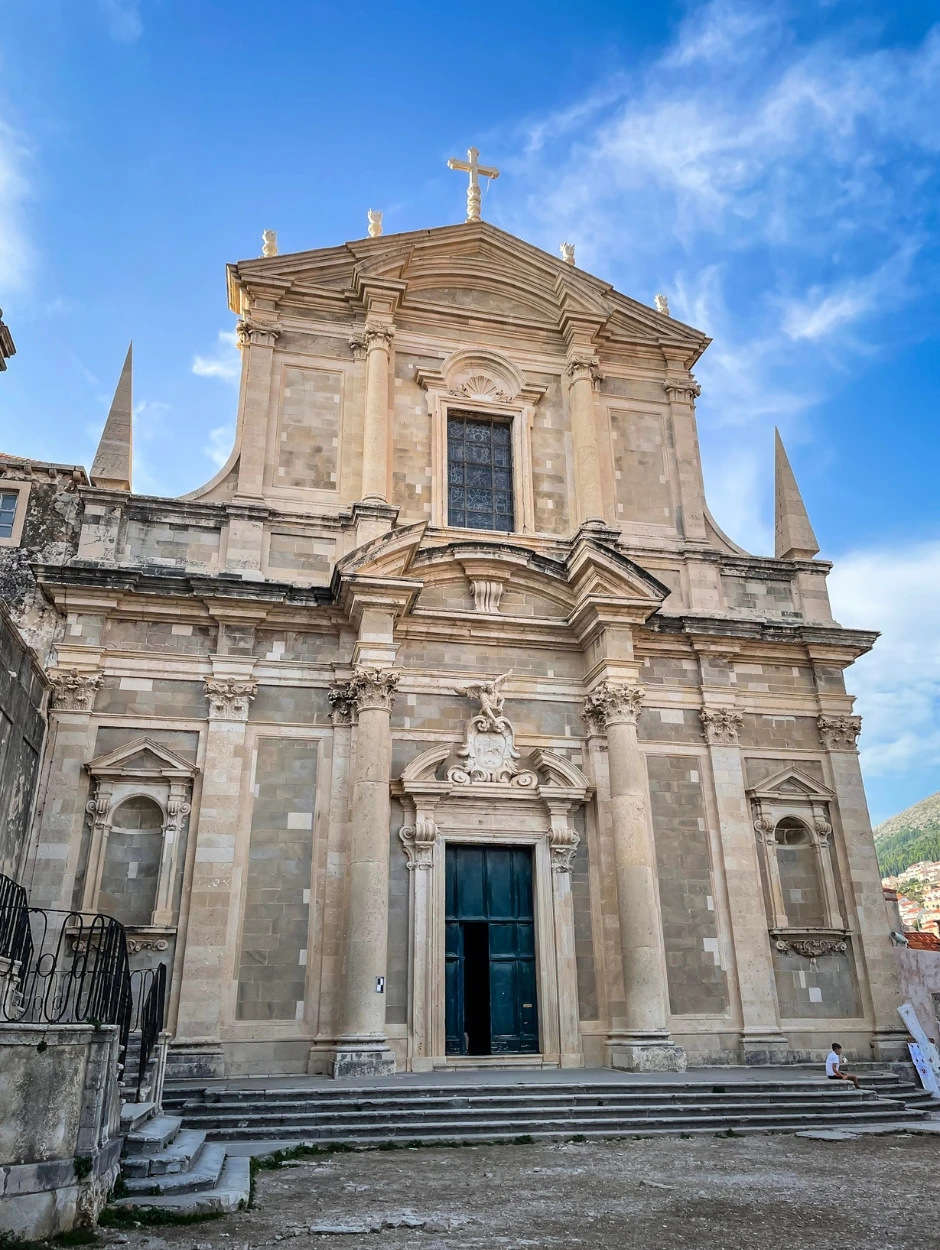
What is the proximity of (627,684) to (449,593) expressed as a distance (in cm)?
308

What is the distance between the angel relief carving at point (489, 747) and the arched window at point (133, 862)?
414 centimetres

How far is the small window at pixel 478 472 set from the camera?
53.4 ft

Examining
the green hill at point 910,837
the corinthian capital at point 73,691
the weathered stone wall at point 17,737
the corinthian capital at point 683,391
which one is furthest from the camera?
the green hill at point 910,837

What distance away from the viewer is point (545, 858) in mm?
13945

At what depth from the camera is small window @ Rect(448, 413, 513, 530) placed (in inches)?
640

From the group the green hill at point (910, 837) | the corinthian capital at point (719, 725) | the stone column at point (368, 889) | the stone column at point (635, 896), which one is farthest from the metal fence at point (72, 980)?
the green hill at point (910, 837)

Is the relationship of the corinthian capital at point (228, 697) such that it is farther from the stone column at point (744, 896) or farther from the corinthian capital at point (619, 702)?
the stone column at point (744, 896)

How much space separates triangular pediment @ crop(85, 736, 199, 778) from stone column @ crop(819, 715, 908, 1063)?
9940 millimetres

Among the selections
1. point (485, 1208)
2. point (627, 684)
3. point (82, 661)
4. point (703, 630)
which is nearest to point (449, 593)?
point (627, 684)

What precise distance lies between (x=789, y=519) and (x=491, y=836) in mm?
8061

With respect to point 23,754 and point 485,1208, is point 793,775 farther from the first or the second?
point 23,754

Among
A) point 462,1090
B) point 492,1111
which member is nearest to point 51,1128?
point 492,1111

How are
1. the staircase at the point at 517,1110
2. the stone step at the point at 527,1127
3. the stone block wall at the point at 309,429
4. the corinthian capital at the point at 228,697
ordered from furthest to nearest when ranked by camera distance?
the stone block wall at the point at 309,429 < the corinthian capital at the point at 228,697 < the staircase at the point at 517,1110 < the stone step at the point at 527,1127

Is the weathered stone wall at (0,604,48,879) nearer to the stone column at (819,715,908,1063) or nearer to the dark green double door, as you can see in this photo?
the dark green double door
